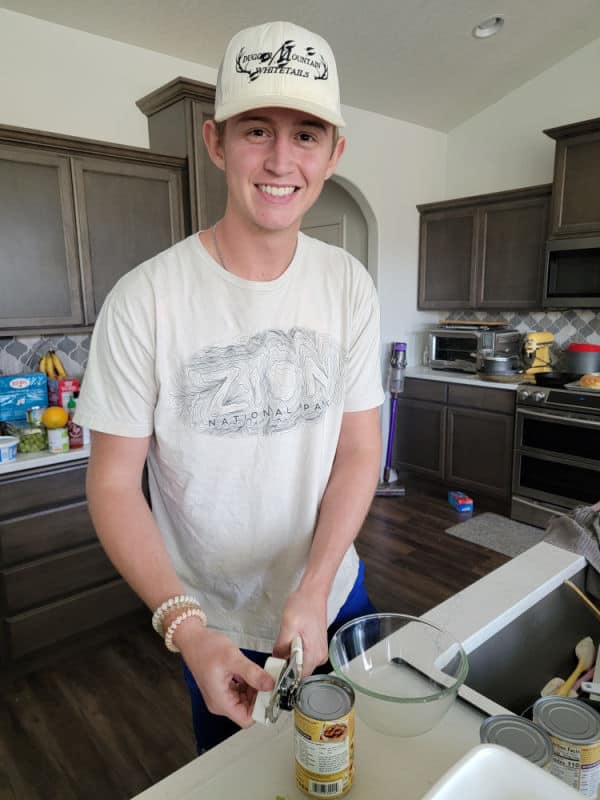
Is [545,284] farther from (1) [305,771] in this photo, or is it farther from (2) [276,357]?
(1) [305,771]

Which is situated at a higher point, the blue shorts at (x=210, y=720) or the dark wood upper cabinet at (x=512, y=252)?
the dark wood upper cabinet at (x=512, y=252)

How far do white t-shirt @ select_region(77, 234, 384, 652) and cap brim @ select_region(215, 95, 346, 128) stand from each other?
229mm

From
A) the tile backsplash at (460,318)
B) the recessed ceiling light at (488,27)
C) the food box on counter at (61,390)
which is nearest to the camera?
the food box on counter at (61,390)

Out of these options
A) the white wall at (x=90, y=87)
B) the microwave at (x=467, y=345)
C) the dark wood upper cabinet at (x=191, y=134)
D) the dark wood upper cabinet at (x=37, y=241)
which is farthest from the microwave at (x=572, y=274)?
the dark wood upper cabinet at (x=37, y=241)

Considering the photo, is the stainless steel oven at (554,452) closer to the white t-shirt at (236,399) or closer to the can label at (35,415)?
the white t-shirt at (236,399)

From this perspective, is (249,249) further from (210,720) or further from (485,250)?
(485,250)

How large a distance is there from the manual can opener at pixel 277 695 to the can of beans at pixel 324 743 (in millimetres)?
12

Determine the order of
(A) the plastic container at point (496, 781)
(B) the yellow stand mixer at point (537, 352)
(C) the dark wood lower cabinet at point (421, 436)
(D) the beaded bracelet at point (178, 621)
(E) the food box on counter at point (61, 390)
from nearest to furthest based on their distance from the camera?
(A) the plastic container at point (496, 781) → (D) the beaded bracelet at point (178, 621) → (E) the food box on counter at point (61, 390) → (B) the yellow stand mixer at point (537, 352) → (C) the dark wood lower cabinet at point (421, 436)

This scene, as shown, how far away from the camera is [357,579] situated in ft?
3.95

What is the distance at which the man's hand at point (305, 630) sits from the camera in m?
0.74

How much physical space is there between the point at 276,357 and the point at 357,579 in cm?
54

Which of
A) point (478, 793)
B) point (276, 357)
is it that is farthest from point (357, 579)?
point (478, 793)

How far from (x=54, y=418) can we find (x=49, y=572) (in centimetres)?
63

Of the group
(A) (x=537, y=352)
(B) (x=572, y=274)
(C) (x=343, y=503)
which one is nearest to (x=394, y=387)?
(A) (x=537, y=352)
